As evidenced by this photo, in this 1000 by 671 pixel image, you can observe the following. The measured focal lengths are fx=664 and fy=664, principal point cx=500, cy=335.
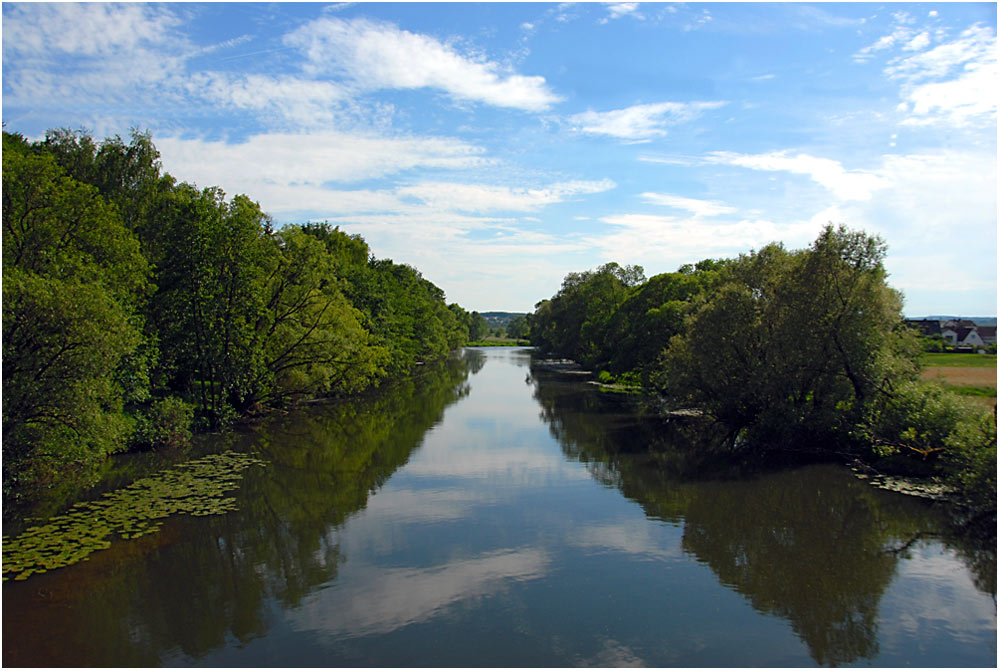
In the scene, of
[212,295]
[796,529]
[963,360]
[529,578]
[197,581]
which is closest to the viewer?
[197,581]

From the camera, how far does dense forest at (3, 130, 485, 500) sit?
54.4 ft

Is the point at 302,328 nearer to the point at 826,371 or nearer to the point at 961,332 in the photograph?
the point at 826,371

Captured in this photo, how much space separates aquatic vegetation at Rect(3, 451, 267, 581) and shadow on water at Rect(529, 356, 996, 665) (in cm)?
1206

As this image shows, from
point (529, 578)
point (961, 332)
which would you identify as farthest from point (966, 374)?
point (529, 578)

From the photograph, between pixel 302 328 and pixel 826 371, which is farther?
pixel 302 328

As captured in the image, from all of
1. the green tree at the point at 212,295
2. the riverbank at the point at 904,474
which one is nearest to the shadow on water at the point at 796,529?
the riverbank at the point at 904,474

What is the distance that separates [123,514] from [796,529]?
16733 mm

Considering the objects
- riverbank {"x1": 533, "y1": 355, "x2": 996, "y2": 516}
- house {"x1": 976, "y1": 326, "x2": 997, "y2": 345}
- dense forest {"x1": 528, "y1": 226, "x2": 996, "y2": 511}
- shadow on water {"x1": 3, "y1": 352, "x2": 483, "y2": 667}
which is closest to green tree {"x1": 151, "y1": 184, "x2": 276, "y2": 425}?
shadow on water {"x1": 3, "y1": 352, "x2": 483, "y2": 667}

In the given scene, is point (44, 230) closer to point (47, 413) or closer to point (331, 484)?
point (47, 413)

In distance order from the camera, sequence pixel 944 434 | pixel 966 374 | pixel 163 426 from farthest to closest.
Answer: pixel 966 374
pixel 163 426
pixel 944 434

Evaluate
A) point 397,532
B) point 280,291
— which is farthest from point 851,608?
point 280,291

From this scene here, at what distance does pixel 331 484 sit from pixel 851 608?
1493cm

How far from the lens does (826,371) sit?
24188 millimetres

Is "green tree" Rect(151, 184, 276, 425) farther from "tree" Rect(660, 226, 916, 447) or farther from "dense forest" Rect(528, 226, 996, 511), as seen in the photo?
"tree" Rect(660, 226, 916, 447)
